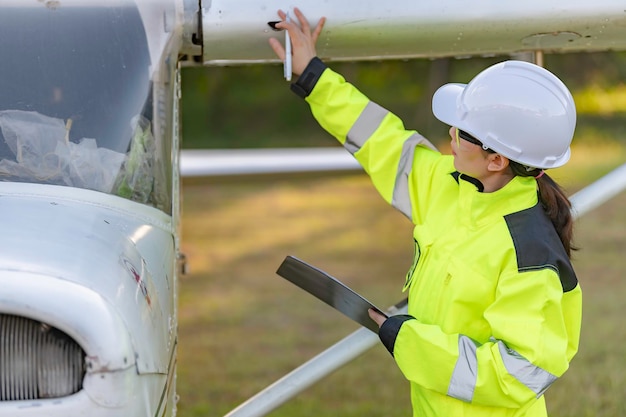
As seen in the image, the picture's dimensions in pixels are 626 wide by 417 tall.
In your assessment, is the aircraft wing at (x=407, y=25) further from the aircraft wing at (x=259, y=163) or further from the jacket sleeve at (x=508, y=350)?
the aircraft wing at (x=259, y=163)

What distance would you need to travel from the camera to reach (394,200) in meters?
2.84

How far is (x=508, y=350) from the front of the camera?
7.19 ft

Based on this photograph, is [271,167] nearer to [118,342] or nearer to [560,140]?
[560,140]

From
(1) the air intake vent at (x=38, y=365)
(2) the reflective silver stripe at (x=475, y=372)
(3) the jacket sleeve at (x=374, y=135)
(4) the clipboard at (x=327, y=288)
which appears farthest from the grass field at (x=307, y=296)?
(1) the air intake vent at (x=38, y=365)

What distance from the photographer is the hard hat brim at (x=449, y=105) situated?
2.41 m

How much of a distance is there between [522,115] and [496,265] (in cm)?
38

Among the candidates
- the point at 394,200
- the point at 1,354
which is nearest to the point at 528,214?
the point at 394,200

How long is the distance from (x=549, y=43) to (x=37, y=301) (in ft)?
7.49

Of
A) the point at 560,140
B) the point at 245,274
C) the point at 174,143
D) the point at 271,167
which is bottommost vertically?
the point at 245,274

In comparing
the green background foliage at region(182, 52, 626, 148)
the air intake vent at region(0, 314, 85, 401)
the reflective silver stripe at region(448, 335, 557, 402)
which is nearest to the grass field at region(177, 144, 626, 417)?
the reflective silver stripe at region(448, 335, 557, 402)

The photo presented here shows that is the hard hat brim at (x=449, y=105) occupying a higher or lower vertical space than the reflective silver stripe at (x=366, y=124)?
higher

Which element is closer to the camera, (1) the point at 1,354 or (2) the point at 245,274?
(1) the point at 1,354

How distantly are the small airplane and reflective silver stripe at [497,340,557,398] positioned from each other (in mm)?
830

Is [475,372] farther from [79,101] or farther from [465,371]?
[79,101]
